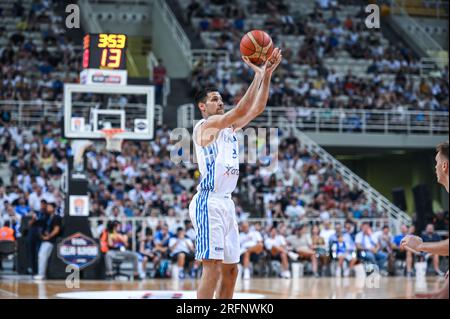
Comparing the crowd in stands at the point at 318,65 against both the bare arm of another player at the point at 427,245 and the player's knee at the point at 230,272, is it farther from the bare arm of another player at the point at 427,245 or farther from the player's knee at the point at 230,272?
the bare arm of another player at the point at 427,245

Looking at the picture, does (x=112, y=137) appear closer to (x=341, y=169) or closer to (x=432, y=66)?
(x=341, y=169)

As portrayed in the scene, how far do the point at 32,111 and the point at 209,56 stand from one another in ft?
21.3

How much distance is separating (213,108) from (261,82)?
853 mm

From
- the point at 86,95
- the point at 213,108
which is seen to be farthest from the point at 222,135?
the point at 86,95

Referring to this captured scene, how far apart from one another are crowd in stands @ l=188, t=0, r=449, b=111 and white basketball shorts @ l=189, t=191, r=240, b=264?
2033 cm

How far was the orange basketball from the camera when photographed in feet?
27.9

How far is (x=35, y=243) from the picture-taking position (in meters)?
19.9

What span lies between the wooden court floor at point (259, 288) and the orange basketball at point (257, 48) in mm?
5936

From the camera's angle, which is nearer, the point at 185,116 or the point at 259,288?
the point at 259,288

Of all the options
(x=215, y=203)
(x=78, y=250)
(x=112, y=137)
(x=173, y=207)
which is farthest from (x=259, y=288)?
(x=215, y=203)

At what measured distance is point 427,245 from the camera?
21.0ft

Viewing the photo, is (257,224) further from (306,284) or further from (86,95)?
(86,95)

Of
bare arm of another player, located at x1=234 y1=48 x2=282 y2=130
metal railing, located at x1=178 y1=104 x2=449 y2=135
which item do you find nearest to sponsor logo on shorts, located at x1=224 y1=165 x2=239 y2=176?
bare arm of another player, located at x1=234 y1=48 x2=282 y2=130

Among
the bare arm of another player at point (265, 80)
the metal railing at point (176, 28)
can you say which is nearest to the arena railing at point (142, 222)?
the metal railing at point (176, 28)
